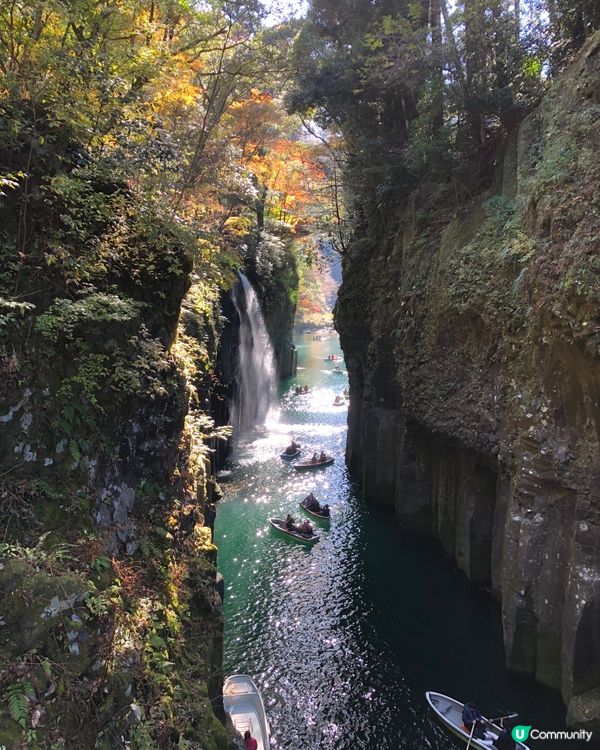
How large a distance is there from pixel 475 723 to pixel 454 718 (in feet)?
1.86

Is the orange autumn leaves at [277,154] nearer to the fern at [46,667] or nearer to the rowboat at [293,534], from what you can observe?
the rowboat at [293,534]

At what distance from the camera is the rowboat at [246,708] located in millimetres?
9469

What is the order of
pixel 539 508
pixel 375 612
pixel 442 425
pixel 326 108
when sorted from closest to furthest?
1. pixel 539 508
2. pixel 375 612
3. pixel 442 425
4. pixel 326 108

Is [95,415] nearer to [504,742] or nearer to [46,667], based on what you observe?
[46,667]

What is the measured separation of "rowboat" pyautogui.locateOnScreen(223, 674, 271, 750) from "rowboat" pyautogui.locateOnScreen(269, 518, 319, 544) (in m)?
6.43

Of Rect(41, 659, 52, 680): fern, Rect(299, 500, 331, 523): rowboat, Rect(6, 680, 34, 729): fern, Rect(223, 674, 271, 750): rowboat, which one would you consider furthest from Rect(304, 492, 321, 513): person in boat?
Rect(6, 680, 34, 729): fern

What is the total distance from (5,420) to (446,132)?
A: 51.1 ft

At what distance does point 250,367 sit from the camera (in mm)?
30250

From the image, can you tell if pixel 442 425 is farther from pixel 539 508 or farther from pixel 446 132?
pixel 446 132

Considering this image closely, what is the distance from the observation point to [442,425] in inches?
600

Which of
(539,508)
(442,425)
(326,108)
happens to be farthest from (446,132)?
(539,508)


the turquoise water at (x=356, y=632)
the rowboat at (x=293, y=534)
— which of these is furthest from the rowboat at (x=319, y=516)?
the rowboat at (x=293, y=534)

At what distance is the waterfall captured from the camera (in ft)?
91.2

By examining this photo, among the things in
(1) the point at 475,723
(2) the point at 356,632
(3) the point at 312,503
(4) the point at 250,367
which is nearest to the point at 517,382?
(1) the point at 475,723
